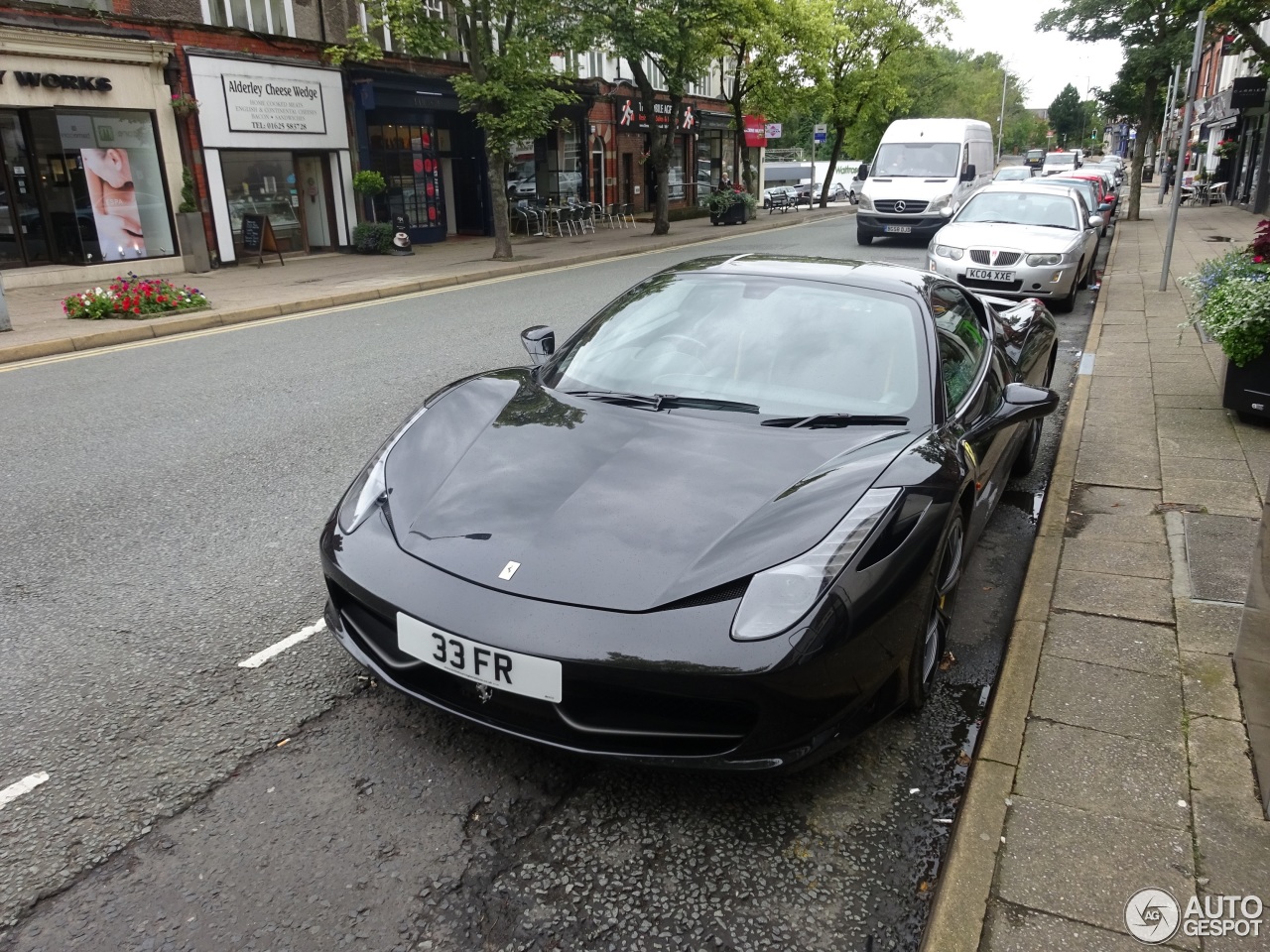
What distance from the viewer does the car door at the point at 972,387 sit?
3590 millimetres

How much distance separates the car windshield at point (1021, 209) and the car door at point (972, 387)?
8.91 m

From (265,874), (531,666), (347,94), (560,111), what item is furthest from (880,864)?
(560,111)

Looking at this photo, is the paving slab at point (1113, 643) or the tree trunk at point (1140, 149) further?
the tree trunk at point (1140, 149)

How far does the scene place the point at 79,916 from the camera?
2.26m

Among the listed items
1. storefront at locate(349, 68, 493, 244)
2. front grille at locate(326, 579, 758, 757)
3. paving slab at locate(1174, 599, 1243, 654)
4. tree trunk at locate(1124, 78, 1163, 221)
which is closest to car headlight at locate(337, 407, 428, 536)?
front grille at locate(326, 579, 758, 757)

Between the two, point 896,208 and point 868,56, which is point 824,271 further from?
point 868,56

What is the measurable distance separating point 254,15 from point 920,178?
14.5 meters

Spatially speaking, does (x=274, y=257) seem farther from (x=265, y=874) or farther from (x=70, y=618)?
(x=265, y=874)

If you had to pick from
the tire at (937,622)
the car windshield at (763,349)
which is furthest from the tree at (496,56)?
the tire at (937,622)

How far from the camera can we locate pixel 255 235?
62.8 feet

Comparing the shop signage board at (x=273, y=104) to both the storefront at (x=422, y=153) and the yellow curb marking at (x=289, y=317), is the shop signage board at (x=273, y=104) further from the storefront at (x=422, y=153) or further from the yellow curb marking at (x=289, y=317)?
the yellow curb marking at (x=289, y=317)

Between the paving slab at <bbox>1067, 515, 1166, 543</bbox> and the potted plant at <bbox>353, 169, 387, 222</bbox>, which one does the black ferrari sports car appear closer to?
the paving slab at <bbox>1067, 515, 1166, 543</bbox>


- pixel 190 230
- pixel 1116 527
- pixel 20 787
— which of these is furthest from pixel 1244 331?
pixel 190 230

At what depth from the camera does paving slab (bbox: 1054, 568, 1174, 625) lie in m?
3.76
